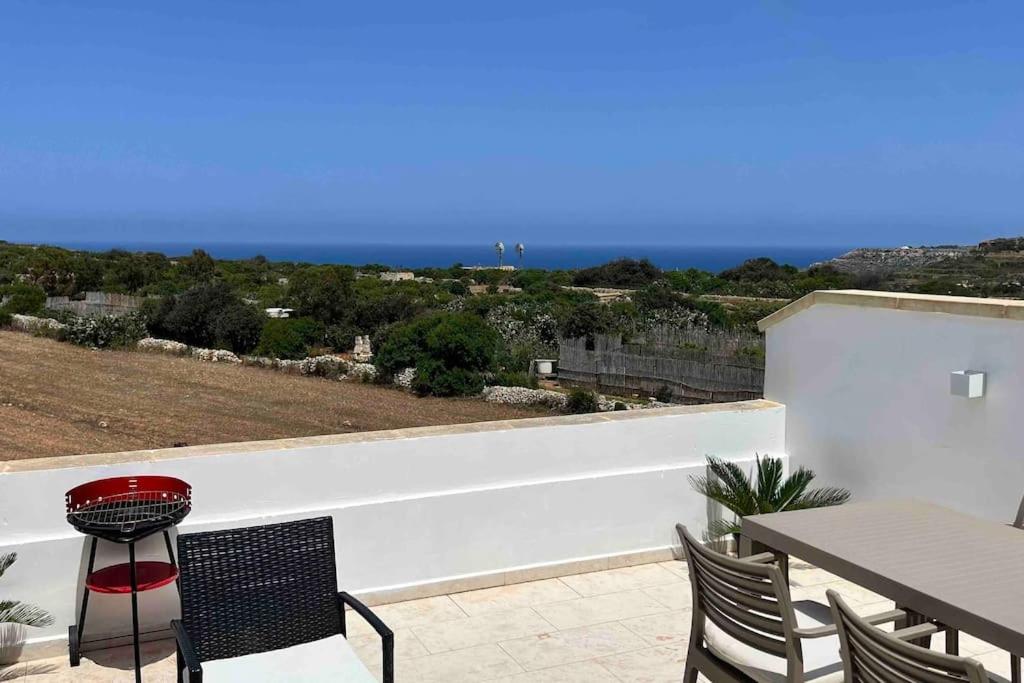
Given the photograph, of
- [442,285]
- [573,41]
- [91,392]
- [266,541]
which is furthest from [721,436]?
[573,41]

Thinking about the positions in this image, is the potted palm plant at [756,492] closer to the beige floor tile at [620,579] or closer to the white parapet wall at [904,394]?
the white parapet wall at [904,394]

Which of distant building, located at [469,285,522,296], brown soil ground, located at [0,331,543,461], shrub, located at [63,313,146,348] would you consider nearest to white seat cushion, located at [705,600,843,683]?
brown soil ground, located at [0,331,543,461]

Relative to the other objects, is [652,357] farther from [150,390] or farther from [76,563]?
[76,563]

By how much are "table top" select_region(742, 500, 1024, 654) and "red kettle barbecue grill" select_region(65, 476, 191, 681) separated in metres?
2.42

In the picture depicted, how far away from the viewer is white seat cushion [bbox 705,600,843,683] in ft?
9.02

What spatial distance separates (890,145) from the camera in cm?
6662

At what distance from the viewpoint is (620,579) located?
16.6 ft

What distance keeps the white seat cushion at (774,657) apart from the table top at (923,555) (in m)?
0.25

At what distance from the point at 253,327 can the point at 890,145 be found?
190 ft

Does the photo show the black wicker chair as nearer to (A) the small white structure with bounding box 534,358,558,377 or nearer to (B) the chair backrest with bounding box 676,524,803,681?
(B) the chair backrest with bounding box 676,524,803,681

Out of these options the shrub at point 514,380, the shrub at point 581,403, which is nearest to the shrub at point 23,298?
the shrub at point 514,380

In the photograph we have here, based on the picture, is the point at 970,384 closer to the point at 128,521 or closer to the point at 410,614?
the point at 410,614

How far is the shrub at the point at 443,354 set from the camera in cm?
1869

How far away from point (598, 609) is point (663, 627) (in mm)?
382
